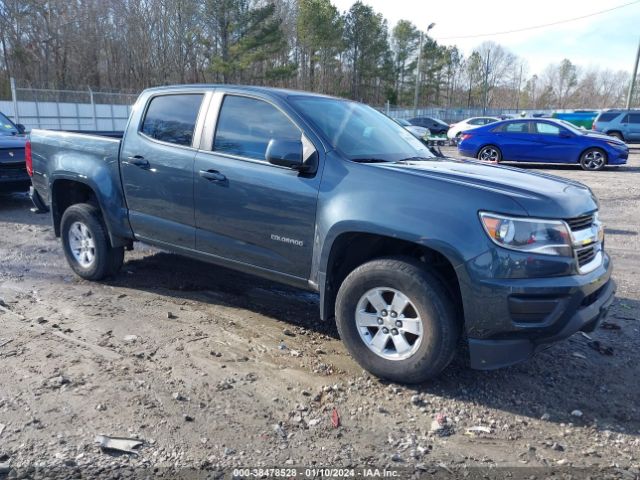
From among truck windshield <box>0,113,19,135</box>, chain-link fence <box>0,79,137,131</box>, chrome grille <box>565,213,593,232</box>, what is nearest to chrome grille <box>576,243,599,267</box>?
chrome grille <box>565,213,593,232</box>

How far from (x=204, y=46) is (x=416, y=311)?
140 ft

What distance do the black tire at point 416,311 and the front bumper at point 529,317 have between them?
7.1 inches

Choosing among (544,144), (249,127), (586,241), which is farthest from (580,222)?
(544,144)

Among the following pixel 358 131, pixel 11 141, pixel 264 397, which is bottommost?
pixel 264 397

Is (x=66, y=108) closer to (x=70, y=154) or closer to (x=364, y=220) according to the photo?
(x=70, y=154)

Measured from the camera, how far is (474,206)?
3.12 m

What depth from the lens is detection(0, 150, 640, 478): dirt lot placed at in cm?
276

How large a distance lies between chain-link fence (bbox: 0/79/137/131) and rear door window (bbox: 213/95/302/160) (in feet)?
67.0

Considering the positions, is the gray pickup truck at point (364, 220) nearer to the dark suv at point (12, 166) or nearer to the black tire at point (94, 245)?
the black tire at point (94, 245)

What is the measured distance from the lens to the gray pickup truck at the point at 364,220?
3.09m

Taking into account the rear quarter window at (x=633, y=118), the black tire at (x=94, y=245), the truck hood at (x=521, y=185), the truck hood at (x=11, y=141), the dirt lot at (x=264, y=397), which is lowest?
the dirt lot at (x=264, y=397)

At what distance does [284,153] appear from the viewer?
12.0ft

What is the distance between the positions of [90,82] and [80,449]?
49.3 meters

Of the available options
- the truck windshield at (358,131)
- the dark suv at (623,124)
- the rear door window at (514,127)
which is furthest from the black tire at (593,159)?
the truck windshield at (358,131)
